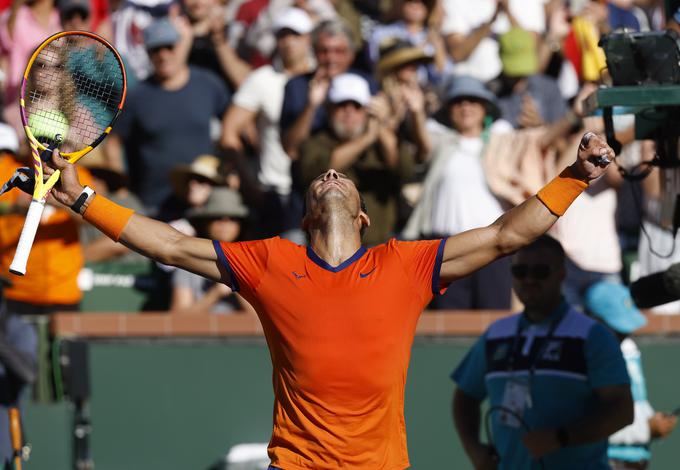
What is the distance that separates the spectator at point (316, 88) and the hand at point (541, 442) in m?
3.97

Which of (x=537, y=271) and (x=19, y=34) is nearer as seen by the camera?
(x=537, y=271)

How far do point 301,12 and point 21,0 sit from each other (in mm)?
2530

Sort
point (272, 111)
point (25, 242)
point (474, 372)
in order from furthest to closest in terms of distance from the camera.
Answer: point (272, 111) < point (474, 372) < point (25, 242)

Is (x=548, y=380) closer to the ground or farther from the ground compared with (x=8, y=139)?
closer to the ground

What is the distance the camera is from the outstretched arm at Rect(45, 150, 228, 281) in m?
5.63

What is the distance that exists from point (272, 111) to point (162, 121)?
2.80 ft

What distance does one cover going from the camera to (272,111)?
11.0 meters

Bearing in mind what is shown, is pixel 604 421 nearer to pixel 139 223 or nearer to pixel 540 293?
pixel 540 293

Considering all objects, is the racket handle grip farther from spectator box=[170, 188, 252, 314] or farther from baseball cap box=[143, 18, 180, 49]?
baseball cap box=[143, 18, 180, 49]

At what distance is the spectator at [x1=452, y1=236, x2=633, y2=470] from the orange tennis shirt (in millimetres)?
1390

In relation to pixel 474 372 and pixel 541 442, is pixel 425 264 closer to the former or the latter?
pixel 541 442

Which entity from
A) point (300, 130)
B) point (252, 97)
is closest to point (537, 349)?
point (300, 130)

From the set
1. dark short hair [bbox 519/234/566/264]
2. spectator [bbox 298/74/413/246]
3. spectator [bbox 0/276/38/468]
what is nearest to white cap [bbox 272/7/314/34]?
spectator [bbox 298/74/413/246]

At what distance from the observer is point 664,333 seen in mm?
9641
